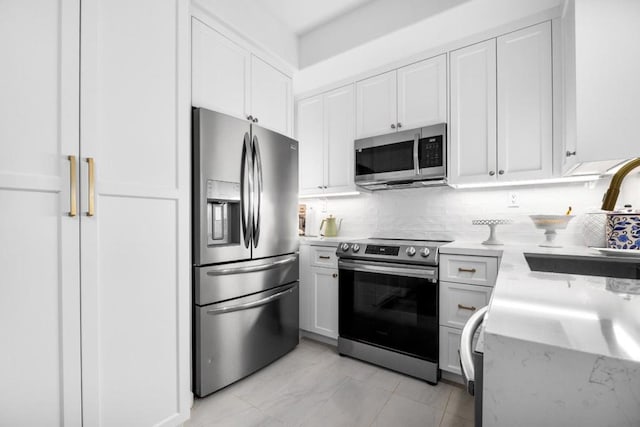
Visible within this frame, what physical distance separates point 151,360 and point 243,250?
0.83 meters

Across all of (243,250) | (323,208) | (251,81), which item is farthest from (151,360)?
(323,208)

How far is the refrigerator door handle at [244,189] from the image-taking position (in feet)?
6.71

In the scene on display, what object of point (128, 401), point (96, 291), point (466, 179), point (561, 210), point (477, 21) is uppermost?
point (477, 21)

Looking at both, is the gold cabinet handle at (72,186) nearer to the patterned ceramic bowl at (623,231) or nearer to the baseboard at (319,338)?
the baseboard at (319,338)

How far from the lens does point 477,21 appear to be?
6.77ft

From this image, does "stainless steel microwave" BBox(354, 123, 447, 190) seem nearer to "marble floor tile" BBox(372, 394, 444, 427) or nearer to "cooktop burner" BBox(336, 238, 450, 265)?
"cooktop burner" BBox(336, 238, 450, 265)

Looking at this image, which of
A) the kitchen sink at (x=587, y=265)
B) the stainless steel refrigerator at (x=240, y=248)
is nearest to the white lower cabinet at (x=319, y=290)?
the stainless steel refrigerator at (x=240, y=248)

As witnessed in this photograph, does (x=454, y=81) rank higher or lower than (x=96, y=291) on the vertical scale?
higher

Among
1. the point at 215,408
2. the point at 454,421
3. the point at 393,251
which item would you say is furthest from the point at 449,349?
the point at 215,408

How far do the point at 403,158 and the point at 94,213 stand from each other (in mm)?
2096

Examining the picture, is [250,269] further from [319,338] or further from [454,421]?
[454,421]

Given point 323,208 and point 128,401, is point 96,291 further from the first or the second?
point 323,208

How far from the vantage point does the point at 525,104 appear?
2027 millimetres

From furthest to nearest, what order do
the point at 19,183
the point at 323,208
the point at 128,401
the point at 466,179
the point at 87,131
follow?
the point at 323,208 → the point at 466,179 → the point at 128,401 → the point at 87,131 → the point at 19,183
